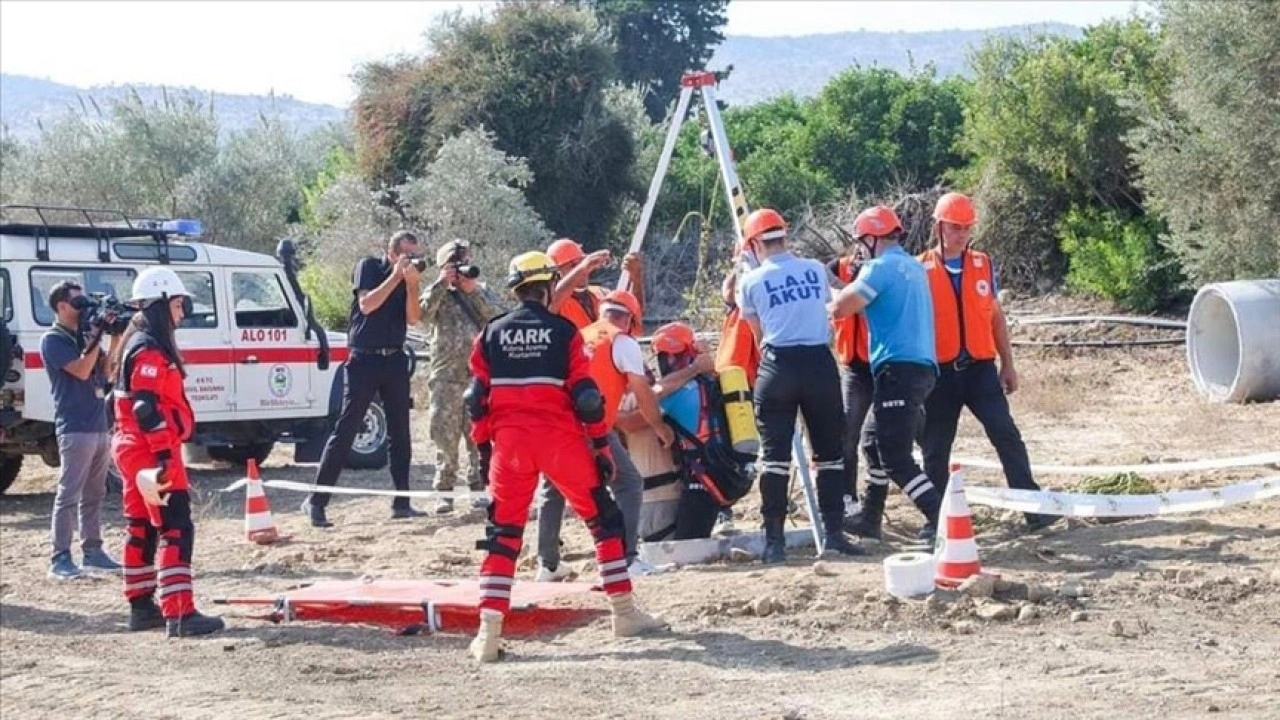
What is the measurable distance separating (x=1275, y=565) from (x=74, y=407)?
299 inches

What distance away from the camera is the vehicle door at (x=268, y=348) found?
16812 mm

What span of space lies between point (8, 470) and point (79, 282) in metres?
2.28

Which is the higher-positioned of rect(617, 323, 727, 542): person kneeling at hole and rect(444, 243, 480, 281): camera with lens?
rect(444, 243, 480, 281): camera with lens

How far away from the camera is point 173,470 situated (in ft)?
32.2

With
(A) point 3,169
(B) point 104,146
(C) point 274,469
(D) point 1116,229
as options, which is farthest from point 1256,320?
(A) point 3,169

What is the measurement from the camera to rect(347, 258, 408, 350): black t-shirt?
12.8m

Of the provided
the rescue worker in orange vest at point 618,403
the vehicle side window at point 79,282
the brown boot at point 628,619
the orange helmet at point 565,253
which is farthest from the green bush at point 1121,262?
the brown boot at point 628,619

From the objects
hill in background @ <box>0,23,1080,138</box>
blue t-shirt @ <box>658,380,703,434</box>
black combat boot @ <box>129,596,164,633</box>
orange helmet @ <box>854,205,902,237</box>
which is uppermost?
hill in background @ <box>0,23,1080,138</box>

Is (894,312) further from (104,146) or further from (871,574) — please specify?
(104,146)

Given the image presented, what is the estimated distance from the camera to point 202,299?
55.1 feet

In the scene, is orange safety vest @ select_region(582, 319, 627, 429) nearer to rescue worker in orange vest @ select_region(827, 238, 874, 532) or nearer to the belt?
rescue worker in orange vest @ select_region(827, 238, 874, 532)

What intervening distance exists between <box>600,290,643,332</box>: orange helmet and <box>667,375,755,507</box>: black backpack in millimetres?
542

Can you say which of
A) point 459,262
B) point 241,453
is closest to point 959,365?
point 459,262

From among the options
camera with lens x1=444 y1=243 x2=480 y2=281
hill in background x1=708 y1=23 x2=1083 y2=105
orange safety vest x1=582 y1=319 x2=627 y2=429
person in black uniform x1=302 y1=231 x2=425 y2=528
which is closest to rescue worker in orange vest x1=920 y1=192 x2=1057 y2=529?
orange safety vest x1=582 y1=319 x2=627 y2=429
